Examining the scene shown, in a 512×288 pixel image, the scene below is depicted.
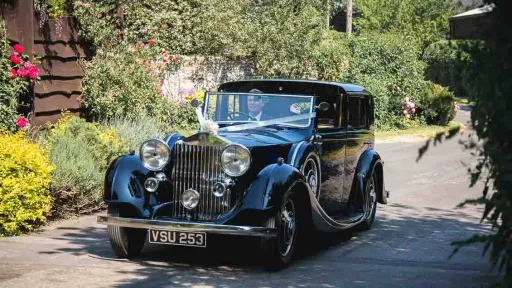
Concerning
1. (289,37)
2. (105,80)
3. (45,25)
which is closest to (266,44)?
(289,37)

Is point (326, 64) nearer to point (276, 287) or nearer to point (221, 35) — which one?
point (221, 35)

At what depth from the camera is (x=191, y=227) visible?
7539 mm

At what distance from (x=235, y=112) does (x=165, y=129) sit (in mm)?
6430

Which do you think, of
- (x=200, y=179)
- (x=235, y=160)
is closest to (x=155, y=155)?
(x=200, y=179)

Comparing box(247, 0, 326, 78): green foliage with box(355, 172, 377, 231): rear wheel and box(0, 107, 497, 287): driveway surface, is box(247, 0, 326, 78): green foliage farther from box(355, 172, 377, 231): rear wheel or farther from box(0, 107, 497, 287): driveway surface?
box(355, 172, 377, 231): rear wheel

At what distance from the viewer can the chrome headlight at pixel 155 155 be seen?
8164mm

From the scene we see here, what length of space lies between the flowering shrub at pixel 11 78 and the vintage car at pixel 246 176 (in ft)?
13.6

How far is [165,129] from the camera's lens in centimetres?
1573

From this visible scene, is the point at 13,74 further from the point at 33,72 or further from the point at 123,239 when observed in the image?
the point at 123,239

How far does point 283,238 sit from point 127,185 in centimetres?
166

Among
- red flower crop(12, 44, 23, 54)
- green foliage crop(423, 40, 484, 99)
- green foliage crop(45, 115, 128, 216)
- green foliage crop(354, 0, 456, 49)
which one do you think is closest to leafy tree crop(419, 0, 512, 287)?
green foliage crop(423, 40, 484, 99)

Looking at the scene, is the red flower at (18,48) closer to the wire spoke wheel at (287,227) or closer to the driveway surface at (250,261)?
the driveway surface at (250,261)

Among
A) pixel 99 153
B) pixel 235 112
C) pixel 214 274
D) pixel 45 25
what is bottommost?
pixel 214 274

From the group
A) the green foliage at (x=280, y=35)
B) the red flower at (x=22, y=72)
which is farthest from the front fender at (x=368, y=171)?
the green foliage at (x=280, y=35)
